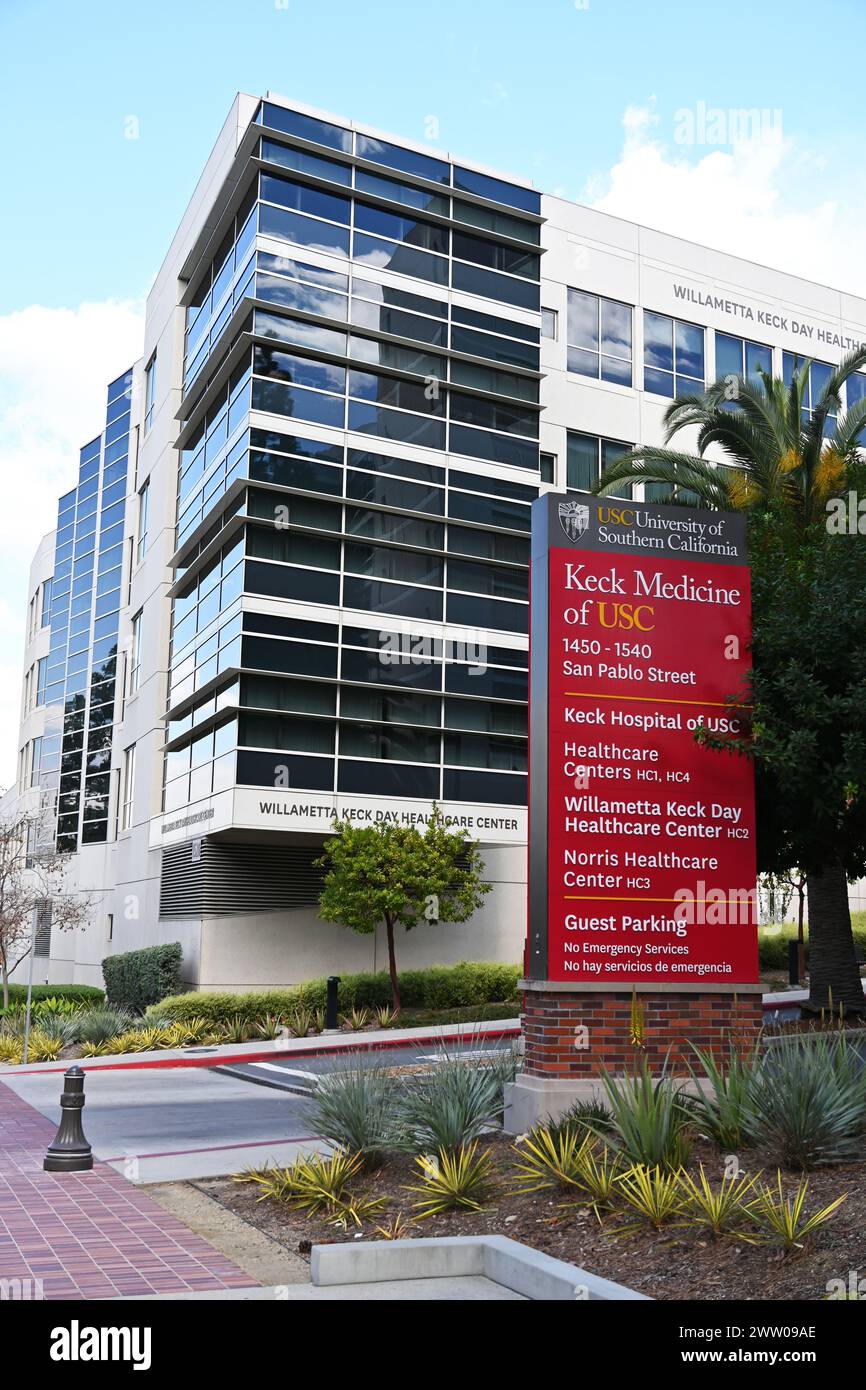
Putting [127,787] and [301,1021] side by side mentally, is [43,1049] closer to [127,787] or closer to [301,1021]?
[301,1021]

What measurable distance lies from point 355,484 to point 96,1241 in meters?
23.9

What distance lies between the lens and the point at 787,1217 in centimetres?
624

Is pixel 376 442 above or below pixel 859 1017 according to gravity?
above

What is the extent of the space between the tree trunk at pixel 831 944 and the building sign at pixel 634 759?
7.89m

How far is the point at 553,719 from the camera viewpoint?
1091cm

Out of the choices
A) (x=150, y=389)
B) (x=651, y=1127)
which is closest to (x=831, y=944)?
(x=651, y=1127)

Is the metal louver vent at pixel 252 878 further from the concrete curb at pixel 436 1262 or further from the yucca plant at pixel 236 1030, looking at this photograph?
the concrete curb at pixel 436 1262

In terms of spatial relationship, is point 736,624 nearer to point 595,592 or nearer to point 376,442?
point 595,592

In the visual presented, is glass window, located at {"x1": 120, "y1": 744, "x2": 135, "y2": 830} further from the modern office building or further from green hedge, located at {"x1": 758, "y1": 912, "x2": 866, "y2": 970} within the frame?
green hedge, located at {"x1": 758, "y1": 912, "x2": 866, "y2": 970}

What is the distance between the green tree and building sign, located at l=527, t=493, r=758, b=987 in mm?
14770

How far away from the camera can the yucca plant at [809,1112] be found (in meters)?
7.50

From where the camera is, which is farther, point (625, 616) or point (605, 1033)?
point (625, 616)
